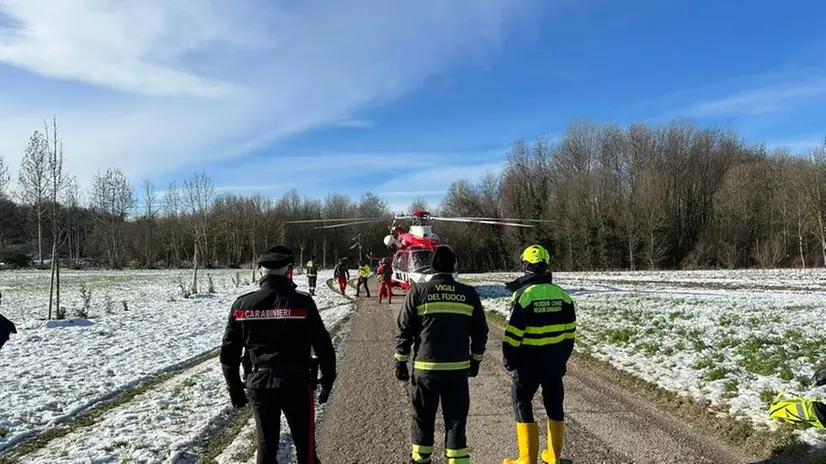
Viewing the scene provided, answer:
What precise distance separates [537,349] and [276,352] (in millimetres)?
2462

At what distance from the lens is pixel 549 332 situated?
493cm

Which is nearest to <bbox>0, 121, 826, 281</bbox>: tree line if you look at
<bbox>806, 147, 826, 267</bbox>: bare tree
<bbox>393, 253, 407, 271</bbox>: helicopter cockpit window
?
<bbox>806, 147, 826, 267</bbox>: bare tree

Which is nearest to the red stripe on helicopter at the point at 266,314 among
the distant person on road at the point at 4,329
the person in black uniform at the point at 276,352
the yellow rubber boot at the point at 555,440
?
the person in black uniform at the point at 276,352

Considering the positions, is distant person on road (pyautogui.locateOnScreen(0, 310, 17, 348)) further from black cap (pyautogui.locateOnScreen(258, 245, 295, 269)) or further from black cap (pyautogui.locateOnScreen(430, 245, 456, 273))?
black cap (pyautogui.locateOnScreen(430, 245, 456, 273))

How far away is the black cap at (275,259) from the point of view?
407 cm

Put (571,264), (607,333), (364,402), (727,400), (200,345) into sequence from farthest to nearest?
1. (571,264)
2. (200,345)
3. (607,333)
4. (364,402)
5. (727,400)

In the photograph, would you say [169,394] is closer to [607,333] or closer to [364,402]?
[364,402]

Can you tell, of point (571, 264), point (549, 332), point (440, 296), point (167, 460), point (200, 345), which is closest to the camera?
point (440, 296)

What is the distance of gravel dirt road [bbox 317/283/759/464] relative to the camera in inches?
212

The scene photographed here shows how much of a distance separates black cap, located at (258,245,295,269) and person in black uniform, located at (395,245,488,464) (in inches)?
43.6

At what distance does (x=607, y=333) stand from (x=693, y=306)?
602cm

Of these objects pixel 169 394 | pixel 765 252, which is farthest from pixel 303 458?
pixel 765 252

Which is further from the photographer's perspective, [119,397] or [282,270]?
[119,397]

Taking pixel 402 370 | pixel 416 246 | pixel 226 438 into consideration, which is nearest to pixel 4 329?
pixel 226 438
